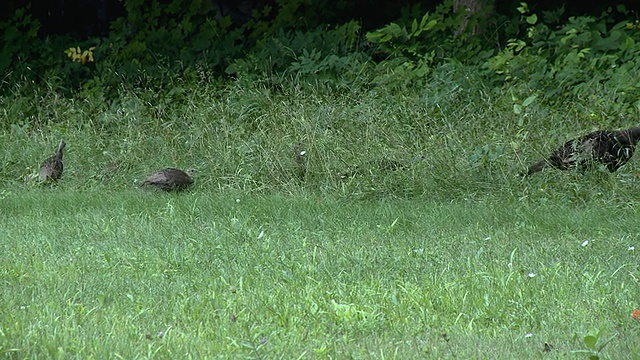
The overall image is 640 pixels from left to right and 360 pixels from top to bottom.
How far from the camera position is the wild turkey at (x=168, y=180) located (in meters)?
7.20

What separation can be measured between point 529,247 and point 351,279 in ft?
3.73

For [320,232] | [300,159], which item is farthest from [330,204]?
[300,159]

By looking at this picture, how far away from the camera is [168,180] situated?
7.21 metres

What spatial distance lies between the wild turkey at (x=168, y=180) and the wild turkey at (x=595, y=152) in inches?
104

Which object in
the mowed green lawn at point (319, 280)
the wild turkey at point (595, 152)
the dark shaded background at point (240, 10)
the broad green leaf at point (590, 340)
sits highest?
the broad green leaf at point (590, 340)

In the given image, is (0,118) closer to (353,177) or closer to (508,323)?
(353,177)

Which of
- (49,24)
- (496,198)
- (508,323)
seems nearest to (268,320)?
(508,323)

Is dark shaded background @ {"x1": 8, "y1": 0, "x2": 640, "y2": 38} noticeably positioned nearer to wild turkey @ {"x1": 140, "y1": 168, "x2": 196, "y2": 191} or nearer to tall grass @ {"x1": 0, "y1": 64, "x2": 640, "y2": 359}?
tall grass @ {"x1": 0, "y1": 64, "x2": 640, "y2": 359}

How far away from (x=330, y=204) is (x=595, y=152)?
1.86 m

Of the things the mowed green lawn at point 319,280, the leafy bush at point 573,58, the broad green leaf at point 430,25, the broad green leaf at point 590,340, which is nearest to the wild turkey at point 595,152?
the mowed green lawn at point 319,280

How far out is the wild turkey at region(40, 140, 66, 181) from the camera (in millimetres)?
7926

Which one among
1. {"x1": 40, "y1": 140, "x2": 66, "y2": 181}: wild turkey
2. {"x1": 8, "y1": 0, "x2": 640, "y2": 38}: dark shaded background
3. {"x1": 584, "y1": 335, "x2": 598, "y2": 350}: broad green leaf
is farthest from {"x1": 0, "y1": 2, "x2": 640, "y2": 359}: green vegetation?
{"x1": 8, "y1": 0, "x2": 640, "y2": 38}: dark shaded background

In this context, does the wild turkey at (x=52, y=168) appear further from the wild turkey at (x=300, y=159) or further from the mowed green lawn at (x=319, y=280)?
the wild turkey at (x=300, y=159)

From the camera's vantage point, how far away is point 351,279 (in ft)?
13.5
